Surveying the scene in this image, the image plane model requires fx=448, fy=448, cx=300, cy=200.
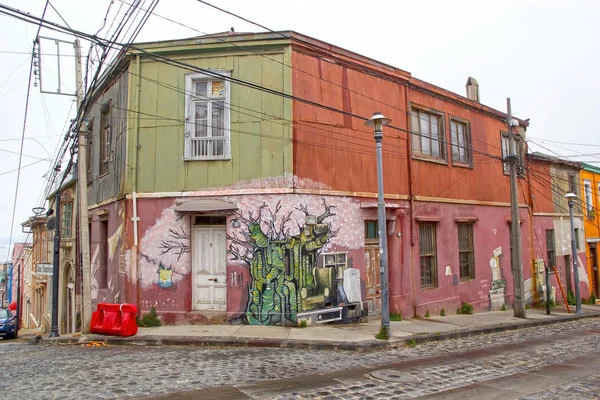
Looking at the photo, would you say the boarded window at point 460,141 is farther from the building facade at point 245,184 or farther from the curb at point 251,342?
the curb at point 251,342

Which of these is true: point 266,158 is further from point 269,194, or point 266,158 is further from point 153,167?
point 153,167

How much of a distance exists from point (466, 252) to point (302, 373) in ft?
33.0

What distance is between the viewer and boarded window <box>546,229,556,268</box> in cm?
1967

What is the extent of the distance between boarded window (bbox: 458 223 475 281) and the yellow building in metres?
11.1

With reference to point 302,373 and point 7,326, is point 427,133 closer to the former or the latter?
point 302,373

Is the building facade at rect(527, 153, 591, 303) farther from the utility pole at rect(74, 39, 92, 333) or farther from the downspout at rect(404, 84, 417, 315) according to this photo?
the utility pole at rect(74, 39, 92, 333)

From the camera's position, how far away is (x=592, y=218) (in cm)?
2331

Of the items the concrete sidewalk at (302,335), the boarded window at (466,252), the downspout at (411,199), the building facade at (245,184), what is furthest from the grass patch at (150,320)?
the boarded window at (466,252)

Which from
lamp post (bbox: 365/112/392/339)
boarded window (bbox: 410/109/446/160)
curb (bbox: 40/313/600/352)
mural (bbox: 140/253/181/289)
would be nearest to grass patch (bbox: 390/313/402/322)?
curb (bbox: 40/313/600/352)

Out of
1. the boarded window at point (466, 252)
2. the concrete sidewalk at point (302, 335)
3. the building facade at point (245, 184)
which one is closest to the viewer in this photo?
the concrete sidewalk at point (302, 335)

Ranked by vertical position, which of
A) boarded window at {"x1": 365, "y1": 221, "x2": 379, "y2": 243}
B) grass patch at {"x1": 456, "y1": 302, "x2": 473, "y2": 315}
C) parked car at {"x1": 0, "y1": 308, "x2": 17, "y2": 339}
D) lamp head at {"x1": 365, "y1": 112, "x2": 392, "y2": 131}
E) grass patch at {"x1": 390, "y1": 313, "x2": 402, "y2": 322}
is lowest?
parked car at {"x1": 0, "y1": 308, "x2": 17, "y2": 339}

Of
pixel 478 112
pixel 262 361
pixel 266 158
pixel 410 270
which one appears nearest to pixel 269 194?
pixel 266 158

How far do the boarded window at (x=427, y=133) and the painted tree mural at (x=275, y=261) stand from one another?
520cm

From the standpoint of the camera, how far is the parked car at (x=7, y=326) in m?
19.4
